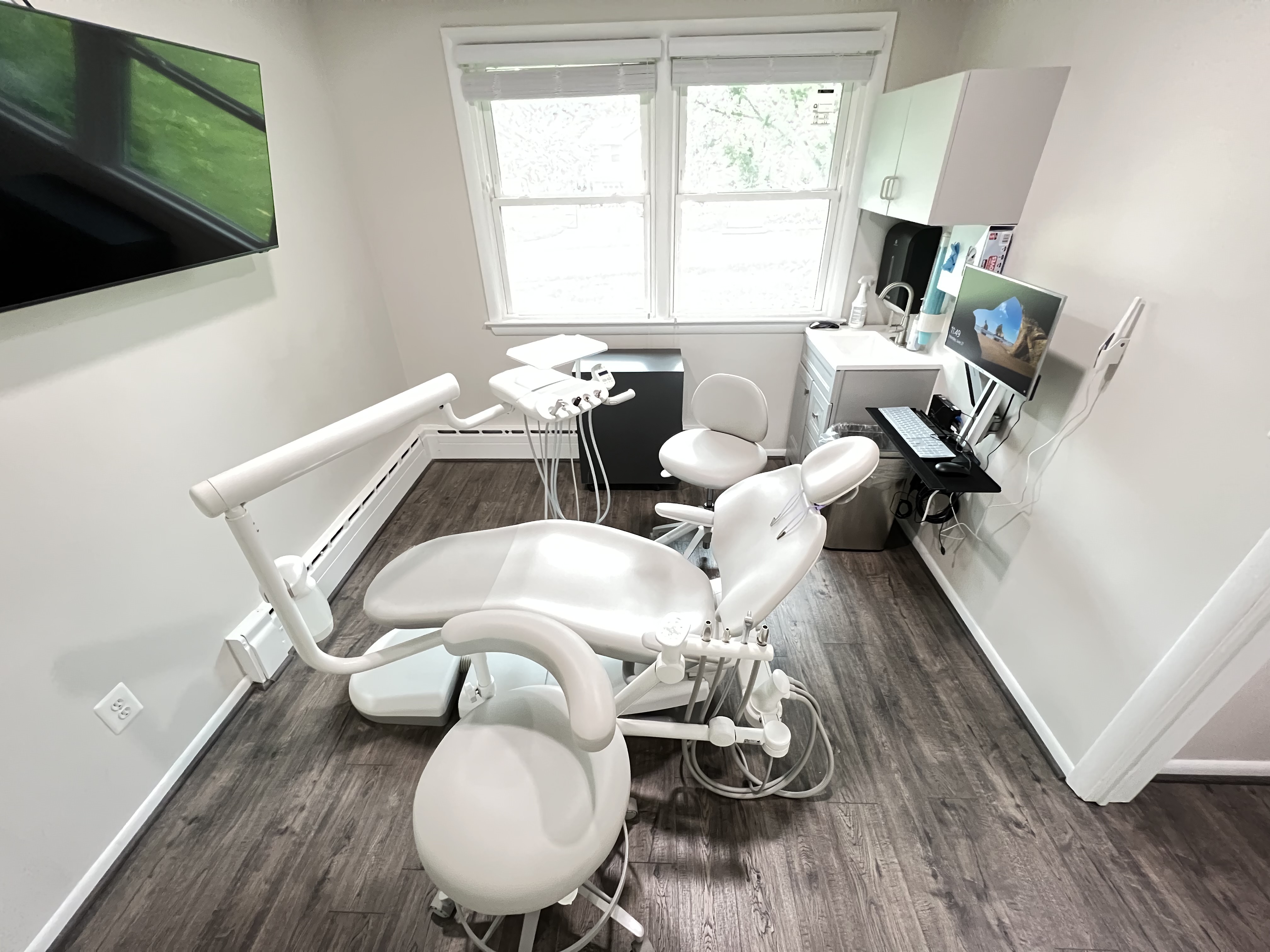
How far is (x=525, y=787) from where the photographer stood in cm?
100

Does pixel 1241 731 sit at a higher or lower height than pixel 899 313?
lower

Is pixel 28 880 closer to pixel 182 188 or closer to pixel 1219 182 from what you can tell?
pixel 182 188

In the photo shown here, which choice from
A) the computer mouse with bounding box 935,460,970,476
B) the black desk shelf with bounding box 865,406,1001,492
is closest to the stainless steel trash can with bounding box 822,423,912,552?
the black desk shelf with bounding box 865,406,1001,492

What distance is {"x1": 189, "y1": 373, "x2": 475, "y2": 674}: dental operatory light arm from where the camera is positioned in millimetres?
924

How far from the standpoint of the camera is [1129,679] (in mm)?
1408

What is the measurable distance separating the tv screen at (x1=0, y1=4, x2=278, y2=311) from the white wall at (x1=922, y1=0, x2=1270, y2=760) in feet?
8.45

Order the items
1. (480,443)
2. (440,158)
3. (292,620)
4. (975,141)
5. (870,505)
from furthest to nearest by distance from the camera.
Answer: (480,443) → (440,158) → (870,505) → (975,141) → (292,620)

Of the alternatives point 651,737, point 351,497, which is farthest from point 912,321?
point 351,497

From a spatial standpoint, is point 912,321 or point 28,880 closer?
point 28,880

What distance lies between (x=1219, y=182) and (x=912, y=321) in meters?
1.38

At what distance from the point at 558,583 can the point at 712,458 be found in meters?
0.93

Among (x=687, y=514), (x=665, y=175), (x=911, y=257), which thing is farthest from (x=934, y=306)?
(x=687, y=514)

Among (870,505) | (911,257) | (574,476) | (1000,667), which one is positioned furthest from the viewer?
(574,476)

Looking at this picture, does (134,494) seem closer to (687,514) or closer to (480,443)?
Result: (687,514)
